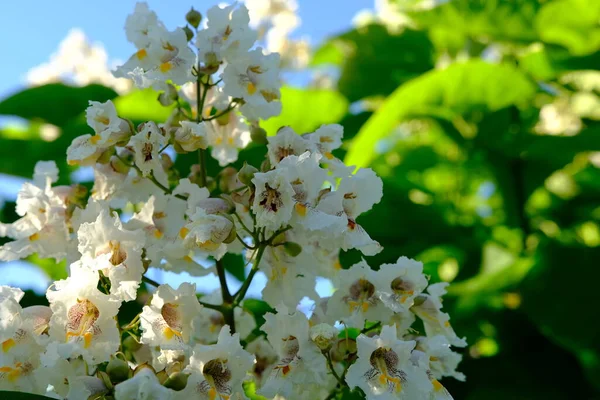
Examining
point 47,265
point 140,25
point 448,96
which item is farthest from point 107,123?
point 47,265

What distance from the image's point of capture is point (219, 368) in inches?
24.5

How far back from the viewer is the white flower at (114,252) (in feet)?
2.07

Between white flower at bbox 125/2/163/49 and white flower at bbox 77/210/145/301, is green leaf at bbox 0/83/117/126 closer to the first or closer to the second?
white flower at bbox 125/2/163/49

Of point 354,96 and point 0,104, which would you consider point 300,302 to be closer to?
point 354,96

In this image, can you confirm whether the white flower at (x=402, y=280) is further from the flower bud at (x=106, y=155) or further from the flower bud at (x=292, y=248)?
the flower bud at (x=106, y=155)

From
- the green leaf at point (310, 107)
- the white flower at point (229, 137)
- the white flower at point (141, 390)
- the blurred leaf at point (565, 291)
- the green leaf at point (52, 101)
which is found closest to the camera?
the white flower at point (141, 390)

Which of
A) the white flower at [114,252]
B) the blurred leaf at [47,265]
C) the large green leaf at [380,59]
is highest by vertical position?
the white flower at [114,252]

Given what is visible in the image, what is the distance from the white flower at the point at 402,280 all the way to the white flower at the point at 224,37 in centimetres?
32

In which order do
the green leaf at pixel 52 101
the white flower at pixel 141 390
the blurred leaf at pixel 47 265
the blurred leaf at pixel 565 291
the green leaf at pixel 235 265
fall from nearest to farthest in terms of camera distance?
the white flower at pixel 141 390, the green leaf at pixel 235 265, the blurred leaf at pixel 565 291, the blurred leaf at pixel 47 265, the green leaf at pixel 52 101

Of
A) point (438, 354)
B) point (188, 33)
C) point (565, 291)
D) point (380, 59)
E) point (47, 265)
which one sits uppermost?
point (188, 33)

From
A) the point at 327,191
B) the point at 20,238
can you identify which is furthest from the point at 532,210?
the point at 20,238

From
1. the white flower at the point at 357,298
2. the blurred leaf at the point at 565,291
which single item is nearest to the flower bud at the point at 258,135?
the white flower at the point at 357,298

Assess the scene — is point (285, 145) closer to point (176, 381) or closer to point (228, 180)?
point (228, 180)

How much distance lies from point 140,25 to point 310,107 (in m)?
1.03
